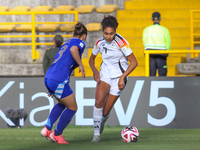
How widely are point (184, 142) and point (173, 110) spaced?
8.69ft

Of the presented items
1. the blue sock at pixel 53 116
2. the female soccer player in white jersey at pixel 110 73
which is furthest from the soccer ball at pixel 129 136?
the blue sock at pixel 53 116

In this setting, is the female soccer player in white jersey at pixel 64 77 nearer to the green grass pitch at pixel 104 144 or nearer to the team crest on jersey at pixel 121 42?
the green grass pitch at pixel 104 144

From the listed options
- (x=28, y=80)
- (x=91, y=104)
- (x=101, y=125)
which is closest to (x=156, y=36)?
(x=91, y=104)

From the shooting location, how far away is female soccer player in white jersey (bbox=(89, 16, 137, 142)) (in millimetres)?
5996

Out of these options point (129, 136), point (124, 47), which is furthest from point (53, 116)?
point (124, 47)

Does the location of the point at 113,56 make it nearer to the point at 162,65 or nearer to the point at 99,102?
the point at 99,102

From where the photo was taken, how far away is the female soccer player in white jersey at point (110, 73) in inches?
236

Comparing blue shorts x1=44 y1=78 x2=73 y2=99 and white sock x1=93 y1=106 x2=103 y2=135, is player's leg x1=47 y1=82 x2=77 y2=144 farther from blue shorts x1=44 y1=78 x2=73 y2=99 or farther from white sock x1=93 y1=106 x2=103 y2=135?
white sock x1=93 y1=106 x2=103 y2=135

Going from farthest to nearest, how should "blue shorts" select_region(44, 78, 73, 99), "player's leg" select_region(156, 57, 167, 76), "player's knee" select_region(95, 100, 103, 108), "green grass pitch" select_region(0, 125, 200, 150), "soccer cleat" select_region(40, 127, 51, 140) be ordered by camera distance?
"player's leg" select_region(156, 57, 167, 76), "player's knee" select_region(95, 100, 103, 108), "soccer cleat" select_region(40, 127, 51, 140), "blue shorts" select_region(44, 78, 73, 99), "green grass pitch" select_region(0, 125, 200, 150)

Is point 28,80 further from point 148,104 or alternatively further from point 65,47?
point 65,47

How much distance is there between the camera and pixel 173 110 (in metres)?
8.77

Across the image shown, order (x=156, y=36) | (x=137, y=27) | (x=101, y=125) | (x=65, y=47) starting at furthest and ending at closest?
(x=137, y=27)
(x=156, y=36)
(x=101, y=125)
(x=65, y=47)

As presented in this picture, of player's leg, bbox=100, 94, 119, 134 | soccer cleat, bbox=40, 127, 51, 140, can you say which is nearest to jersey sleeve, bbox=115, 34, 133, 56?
player's leg, bbox=100, 94, 119, 134

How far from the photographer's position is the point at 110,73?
6.15 m
